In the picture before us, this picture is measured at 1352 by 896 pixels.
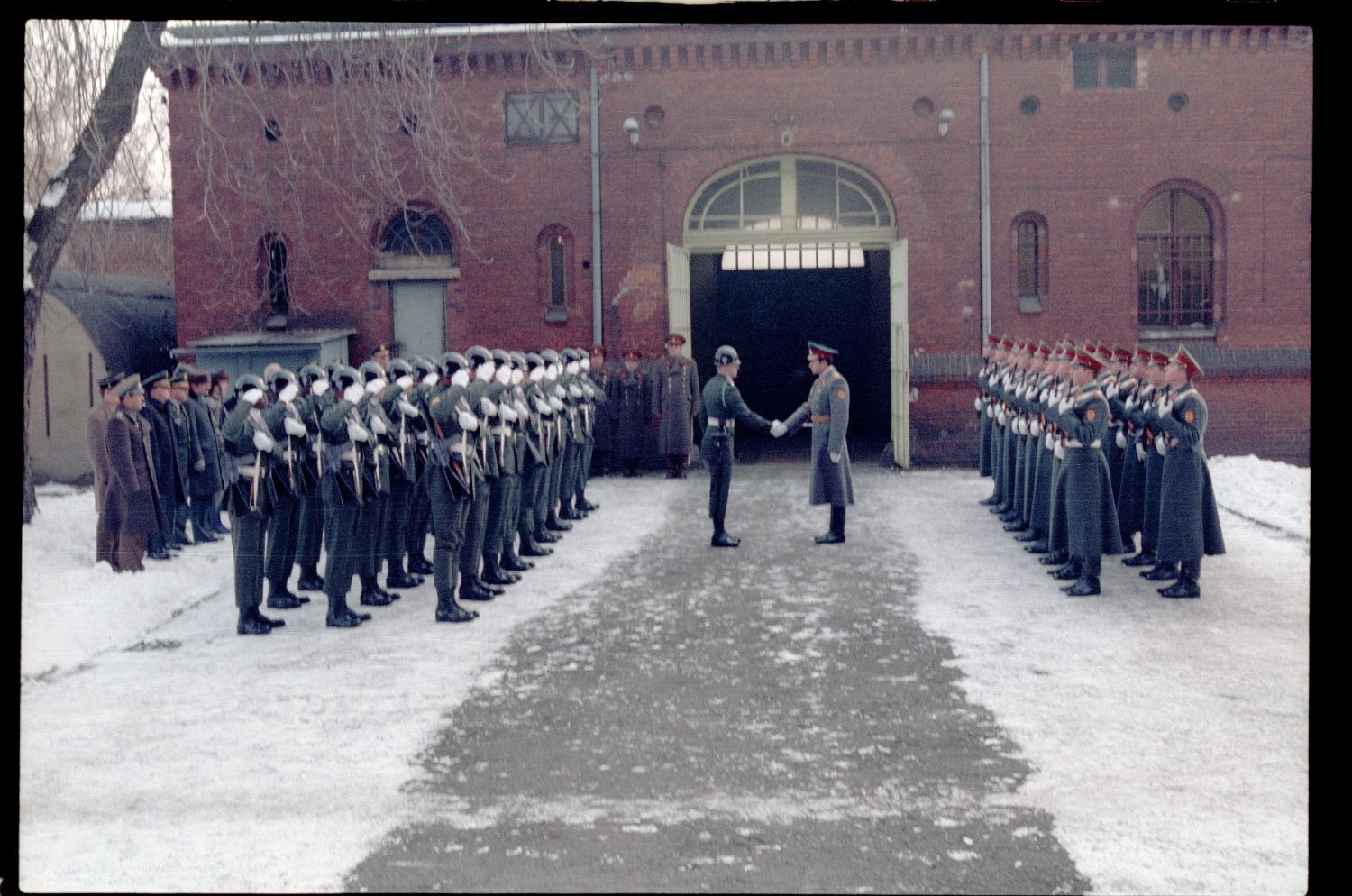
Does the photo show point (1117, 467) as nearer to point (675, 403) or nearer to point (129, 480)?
point (675, 403)

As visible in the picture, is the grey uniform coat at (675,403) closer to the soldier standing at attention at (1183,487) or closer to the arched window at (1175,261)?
the arched window at (1175,261)

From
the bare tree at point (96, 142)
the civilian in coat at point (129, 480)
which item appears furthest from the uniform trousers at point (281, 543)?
the bare tree at point (96, 142)

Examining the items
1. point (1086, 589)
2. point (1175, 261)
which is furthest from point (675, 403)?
point (1086, 589)

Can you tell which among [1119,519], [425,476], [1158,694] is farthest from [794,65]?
[1158,694]

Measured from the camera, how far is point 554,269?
1980 centimetres

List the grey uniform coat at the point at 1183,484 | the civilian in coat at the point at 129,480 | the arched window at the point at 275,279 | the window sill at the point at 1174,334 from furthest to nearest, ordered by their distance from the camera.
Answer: the arched window at the point at 275,279
the window sill at the point at 1174,334
the civilian in coat at the point at 129,480
the grey uniform coat at the point at 1183,484

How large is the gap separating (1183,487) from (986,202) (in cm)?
966

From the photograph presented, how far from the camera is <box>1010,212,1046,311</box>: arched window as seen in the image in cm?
1909

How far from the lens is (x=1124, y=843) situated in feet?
17.8

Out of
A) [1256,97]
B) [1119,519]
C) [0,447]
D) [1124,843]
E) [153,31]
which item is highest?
[1256,97]

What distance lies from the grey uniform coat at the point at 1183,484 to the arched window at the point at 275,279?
13.6 meters

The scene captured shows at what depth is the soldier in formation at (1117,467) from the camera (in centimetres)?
1007

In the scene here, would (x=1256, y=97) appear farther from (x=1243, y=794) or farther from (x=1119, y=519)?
(x=1243, y=794)

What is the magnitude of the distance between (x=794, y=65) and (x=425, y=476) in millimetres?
11240
